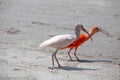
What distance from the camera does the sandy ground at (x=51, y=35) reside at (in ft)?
36.0

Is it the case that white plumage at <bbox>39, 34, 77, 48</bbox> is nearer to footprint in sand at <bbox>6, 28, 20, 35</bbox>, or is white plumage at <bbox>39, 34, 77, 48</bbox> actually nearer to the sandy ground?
the sandy ground

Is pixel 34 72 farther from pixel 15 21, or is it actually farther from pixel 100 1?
pixel 100 1

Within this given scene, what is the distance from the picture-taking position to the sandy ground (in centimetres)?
1096

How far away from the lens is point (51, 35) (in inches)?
604

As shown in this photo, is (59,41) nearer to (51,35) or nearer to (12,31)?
(51,35)

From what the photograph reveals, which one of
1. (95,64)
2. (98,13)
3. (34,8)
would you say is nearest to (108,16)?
(98,13)

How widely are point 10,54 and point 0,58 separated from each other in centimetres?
59

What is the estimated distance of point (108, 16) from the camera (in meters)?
19.7

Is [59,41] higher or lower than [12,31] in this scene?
higher

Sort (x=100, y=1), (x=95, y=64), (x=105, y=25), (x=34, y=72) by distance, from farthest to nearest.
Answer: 1. (x=100, y=1)
2. (x=105, y=25)
3. (x=95, y=64)
4. (x=34, y=72)

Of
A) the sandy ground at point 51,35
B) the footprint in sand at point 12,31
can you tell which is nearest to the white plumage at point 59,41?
the sandy ground at point 51,35

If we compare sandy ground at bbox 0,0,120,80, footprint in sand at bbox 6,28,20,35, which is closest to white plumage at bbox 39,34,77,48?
sandy ground at bbox 0,0,120,80

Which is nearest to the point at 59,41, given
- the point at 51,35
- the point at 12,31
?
the point at 51,35

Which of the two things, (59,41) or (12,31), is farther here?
(12,31)
